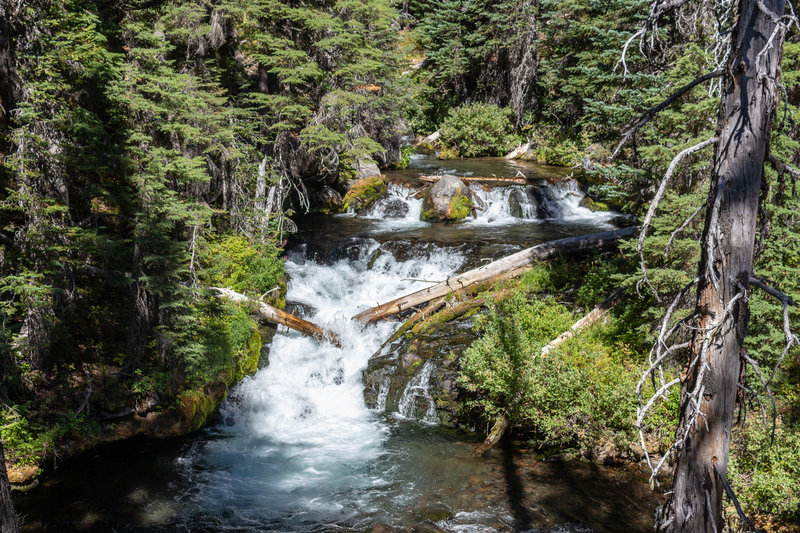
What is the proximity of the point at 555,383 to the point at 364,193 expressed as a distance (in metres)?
13.3

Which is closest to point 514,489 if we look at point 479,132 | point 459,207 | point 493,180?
point 459,207

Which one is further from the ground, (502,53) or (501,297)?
(502,53)

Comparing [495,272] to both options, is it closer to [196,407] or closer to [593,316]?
[593,316]

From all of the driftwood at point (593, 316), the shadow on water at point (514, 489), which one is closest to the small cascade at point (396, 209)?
the driftwood at point (593, 316)

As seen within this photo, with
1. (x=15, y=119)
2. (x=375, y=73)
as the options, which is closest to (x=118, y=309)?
(x=15, y=119)

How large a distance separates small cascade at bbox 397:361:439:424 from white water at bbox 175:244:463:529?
2.13ft

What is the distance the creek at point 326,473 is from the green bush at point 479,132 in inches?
622

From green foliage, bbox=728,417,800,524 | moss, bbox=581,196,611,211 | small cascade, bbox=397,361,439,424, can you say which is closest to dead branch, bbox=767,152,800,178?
green foliage, bbox=728,417,800,524

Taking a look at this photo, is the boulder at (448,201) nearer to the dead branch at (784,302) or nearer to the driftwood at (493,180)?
the driftwood at (493,180)

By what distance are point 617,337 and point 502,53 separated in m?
25.4

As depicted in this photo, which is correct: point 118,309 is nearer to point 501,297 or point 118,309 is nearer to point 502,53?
point 501,297

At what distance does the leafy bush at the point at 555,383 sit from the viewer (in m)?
8.80

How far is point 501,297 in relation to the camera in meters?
12.5

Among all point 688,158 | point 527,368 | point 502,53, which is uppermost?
point 502,53
